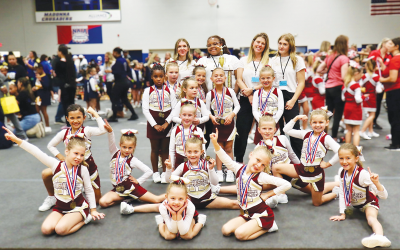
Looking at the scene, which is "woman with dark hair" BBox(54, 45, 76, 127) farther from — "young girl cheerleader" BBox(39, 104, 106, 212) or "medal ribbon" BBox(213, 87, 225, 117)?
"medal ribbon" BBox(213, 87, 225, 117)

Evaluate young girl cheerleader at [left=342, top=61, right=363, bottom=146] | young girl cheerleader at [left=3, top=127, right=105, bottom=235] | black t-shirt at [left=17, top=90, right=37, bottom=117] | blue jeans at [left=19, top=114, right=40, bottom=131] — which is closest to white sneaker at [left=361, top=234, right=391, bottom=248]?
young girl cheerleader at [left=3, top=127, right=105, bottom=235]

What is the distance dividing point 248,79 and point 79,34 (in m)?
13.0

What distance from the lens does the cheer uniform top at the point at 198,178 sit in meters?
2.79

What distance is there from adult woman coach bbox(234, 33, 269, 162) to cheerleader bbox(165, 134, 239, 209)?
867mm

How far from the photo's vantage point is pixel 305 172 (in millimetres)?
2990

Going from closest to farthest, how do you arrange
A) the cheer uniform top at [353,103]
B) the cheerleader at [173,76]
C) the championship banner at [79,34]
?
the cheerleader at [173,76] < the cheer uniform top at [353,103] < the championship banner at [79,34]

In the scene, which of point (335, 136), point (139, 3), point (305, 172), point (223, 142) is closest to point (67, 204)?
point (223, 142)

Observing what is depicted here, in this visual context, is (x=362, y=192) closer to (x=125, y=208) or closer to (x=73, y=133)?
(x=125, y=208)

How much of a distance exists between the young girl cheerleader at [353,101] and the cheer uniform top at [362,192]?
226 centimetres

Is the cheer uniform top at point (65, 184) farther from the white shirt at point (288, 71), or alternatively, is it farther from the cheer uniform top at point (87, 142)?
the white shirt at point (288, 71)

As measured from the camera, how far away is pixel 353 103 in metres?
4.72

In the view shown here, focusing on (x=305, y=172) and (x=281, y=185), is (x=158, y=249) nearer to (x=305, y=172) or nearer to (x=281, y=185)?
(x=281, y=185)

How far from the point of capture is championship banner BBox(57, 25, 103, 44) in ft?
46.5

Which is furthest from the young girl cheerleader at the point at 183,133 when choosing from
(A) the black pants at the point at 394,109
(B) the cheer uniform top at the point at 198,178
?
(A) the black pants at the point at 394,109
